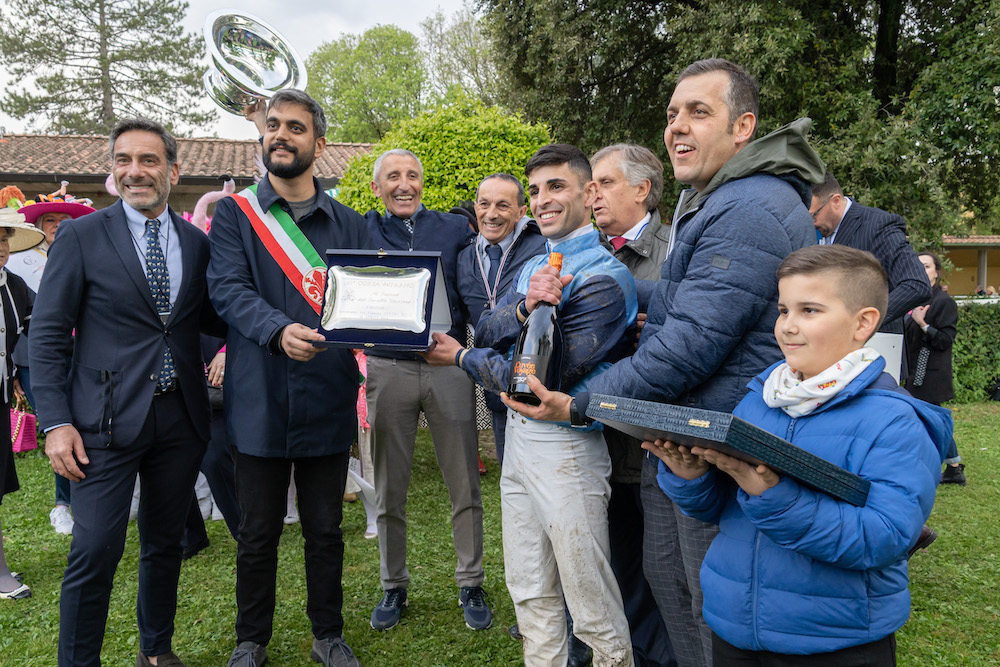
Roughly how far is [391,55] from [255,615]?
43.3m

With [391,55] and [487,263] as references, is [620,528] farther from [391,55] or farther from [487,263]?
[391,55]

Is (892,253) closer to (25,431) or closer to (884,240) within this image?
(884,240)

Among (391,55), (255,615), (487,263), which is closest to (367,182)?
(487,263)

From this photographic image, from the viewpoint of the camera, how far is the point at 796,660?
5.76 feet

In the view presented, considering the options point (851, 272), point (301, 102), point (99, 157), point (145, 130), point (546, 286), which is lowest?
point (546, 286)

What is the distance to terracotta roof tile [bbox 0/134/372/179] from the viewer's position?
20031mm

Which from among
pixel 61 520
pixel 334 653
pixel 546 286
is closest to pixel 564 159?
pixel 546 286

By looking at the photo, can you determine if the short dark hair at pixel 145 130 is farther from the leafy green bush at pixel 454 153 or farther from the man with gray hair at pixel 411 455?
the leafy green bush at pixel 454 153

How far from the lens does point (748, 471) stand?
160 cm

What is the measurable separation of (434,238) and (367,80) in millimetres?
40155

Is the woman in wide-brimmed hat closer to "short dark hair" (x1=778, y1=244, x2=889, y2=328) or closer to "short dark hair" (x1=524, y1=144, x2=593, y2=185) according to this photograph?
"short dark hair" (x1=524, y1=144, x2=593, y2=185)

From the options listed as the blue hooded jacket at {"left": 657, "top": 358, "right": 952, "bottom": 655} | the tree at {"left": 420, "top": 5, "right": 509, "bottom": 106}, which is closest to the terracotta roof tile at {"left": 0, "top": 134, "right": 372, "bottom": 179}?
the tree at {"left": 420, "top": 5, "right": 509, "bottom": 106}

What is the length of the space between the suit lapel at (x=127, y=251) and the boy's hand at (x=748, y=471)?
2.56 meters

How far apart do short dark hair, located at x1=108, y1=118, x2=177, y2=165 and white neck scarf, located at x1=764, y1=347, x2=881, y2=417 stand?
9.46 feet
